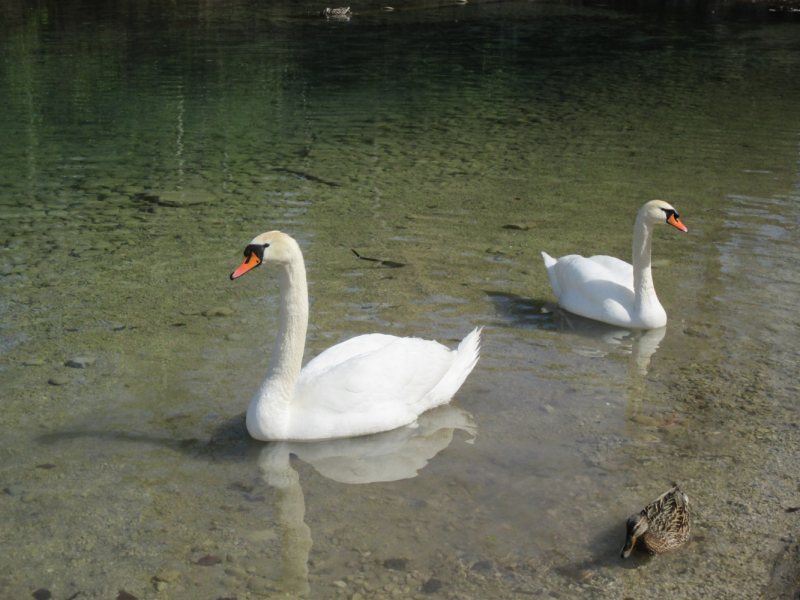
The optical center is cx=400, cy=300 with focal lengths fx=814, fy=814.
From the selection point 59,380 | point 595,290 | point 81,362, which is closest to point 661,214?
point 595,290

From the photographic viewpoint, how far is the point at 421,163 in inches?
443

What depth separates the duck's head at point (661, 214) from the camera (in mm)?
6383

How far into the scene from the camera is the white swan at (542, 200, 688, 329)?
6355 millimetres

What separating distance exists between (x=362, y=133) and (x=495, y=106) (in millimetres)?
3491

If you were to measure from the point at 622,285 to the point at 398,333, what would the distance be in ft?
6.30

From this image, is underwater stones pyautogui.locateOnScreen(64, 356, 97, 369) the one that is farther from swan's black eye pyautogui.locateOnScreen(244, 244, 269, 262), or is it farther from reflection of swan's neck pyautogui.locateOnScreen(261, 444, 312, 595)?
swan's black eye pyautogui.locateOnScreen(244, 244, 269, 262)

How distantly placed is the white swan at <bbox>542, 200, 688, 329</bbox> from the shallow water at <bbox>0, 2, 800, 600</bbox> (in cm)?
17

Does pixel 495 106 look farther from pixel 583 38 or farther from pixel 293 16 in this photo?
pixel 293 16

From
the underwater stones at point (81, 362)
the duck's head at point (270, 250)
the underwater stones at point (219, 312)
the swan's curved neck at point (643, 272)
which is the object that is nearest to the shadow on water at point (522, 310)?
the swan's curved neck at point (643, 272)

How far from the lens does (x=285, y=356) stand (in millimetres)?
4754

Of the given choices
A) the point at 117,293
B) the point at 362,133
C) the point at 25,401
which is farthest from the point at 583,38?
the point at 25,401

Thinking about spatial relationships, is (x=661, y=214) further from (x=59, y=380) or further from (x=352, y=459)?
(x=59, y=380)

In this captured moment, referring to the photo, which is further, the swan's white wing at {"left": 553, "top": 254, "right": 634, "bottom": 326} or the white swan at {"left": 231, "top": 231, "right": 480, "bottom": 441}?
the swan's white wing at {"left": 553, "top": 254, "right": 634, "bottom": 326}

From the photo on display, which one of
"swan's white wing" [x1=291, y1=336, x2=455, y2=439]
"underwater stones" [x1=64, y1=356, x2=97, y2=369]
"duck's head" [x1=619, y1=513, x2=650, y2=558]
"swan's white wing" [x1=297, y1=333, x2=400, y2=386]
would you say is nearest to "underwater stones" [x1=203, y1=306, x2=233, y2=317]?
"underwater stones" [x1=64, y1=356, x2=97, y2=369]
